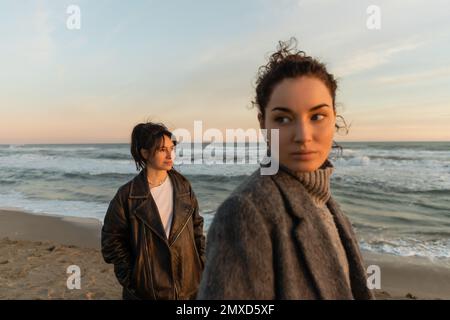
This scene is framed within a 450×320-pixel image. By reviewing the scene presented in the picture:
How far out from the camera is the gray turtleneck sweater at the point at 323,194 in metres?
1.12

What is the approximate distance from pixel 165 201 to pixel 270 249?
207 centimetres

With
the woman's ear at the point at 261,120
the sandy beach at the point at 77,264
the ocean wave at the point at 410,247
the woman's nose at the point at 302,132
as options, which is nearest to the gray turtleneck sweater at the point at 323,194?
the woman's nose at the point at 302,132

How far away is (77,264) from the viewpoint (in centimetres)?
644

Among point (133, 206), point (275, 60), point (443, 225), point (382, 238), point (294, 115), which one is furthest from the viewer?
point (443, 225)

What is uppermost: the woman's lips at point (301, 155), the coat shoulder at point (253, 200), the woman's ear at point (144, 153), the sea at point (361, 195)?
the woman's lips at point (301, 155)

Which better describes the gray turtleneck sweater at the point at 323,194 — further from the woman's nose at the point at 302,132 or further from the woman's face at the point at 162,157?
the woman's face at the point at 162,157

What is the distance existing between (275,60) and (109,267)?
584 cm

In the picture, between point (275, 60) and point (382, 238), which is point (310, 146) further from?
point (382, 238)

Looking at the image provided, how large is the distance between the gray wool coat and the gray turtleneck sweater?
0.14 ft

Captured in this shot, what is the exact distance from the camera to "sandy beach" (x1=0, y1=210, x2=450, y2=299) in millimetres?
5258

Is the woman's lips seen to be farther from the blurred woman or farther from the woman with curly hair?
the blurred woman
